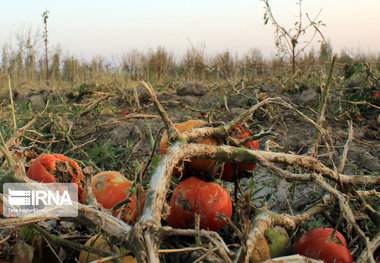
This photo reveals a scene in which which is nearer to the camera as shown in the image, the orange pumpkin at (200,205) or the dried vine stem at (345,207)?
the dried vine stem at (345,207)

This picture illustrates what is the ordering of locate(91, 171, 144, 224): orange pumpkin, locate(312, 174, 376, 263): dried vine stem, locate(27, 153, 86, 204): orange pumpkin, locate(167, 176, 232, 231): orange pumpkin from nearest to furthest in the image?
1. locate(312, 174, 376, 263): dried vine stem
2. locate(167, 176, 232, 231): orange pumpkin
3. locate(91, 171, 144, 224): orange pumpkin
4. locate(27, 153, 86, 204): orange pumpkin

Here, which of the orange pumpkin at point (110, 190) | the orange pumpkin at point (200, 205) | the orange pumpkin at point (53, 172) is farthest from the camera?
the orange pumpkin at point (53, 172)

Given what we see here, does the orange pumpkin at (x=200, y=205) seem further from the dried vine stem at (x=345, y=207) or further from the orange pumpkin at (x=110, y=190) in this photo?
the dried vine stem at (x=345, y=207)

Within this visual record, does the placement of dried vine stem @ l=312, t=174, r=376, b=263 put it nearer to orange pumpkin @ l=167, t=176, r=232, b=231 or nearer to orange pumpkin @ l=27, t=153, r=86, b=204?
orange pumpkin @ l=167, t=176, r=232, b=231

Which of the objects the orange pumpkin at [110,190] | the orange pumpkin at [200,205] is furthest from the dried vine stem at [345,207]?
the orange pumpkin at [110,190]

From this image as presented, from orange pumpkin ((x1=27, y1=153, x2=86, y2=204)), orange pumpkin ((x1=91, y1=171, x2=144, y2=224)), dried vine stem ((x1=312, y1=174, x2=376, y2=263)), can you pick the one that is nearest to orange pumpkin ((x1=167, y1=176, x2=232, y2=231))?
orange pumpkin ((x1=91, y1=171, x2=144, y2=224))

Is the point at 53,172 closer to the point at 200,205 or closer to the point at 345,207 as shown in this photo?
the point at 200,205

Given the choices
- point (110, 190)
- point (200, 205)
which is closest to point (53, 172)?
point (110, 190)

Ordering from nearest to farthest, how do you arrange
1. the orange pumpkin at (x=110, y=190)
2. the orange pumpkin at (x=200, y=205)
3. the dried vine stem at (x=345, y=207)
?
the dried vine stem at (x=345, y=207)
the orange pumpkin at (x=200, y=205)
the orange pumpkin at (x=110, y=190)

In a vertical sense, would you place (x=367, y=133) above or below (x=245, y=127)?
below

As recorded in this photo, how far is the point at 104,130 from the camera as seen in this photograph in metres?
3.92

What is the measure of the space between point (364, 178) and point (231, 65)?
614 inches

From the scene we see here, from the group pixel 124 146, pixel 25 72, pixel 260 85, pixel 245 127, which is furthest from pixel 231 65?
pixel 245 127

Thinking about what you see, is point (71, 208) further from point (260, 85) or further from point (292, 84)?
point (260, 85)
